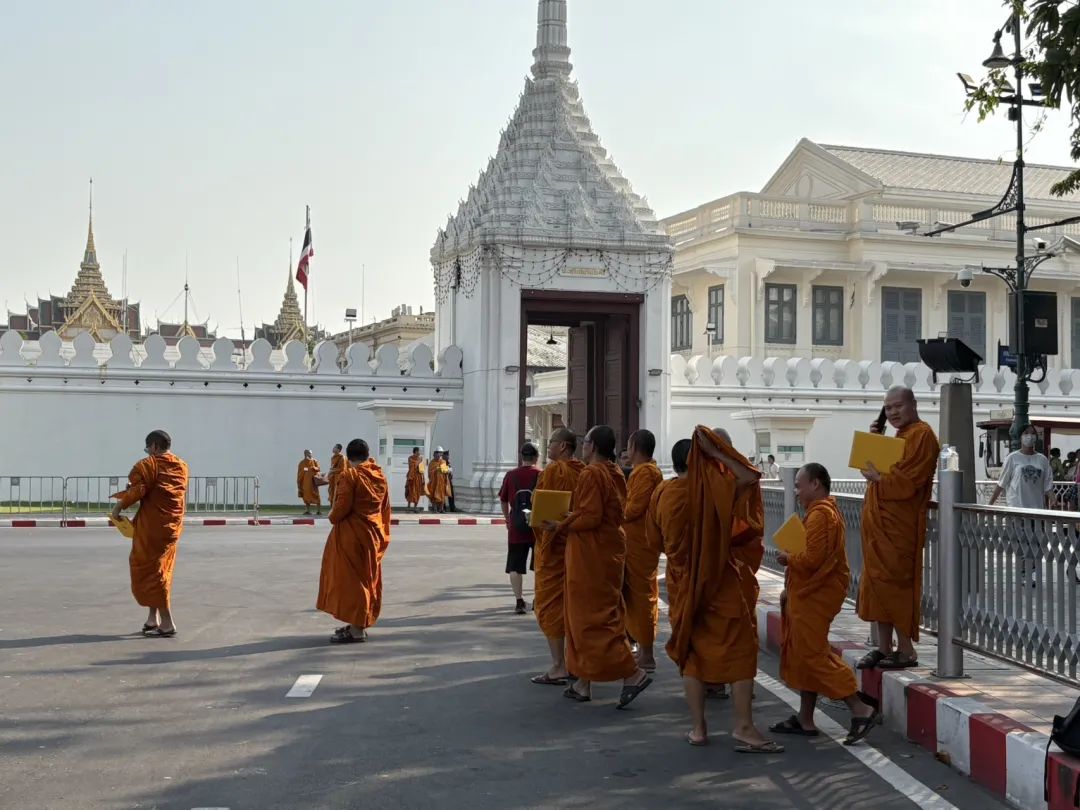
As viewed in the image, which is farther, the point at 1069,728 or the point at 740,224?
the point at 740,224

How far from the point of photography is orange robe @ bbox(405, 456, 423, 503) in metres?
25.5

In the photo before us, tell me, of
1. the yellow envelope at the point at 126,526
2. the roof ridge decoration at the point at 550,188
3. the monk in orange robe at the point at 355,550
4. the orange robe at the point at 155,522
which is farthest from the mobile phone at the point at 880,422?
the roof ridge decoration at the point at 550,188

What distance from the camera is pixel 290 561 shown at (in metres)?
15.8

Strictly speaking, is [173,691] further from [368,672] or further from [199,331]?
[199,331]

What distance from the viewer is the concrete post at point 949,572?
23.8ft

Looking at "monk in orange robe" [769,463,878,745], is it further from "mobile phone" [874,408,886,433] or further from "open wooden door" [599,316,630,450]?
"open wooden door" [599,316,630,450]

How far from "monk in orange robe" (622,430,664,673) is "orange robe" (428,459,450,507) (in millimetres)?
16736

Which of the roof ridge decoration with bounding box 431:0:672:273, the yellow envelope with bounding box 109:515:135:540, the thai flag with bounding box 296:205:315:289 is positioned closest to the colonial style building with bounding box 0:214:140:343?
the thai flag with bounding box 296:205:315:289

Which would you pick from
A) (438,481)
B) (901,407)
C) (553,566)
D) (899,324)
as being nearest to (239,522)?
(438,481)

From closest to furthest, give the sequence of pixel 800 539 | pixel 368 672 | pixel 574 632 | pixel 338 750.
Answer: pixel 338 750 < pixel 800 539 < pixel 574 632 < pixel 368 672

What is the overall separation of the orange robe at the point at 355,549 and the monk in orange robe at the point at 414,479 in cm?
1482

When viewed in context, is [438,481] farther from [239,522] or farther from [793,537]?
[793,537]

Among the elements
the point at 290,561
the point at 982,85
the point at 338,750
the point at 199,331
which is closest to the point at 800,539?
the point at 338,750

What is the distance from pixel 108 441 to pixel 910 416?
66.8 ft
